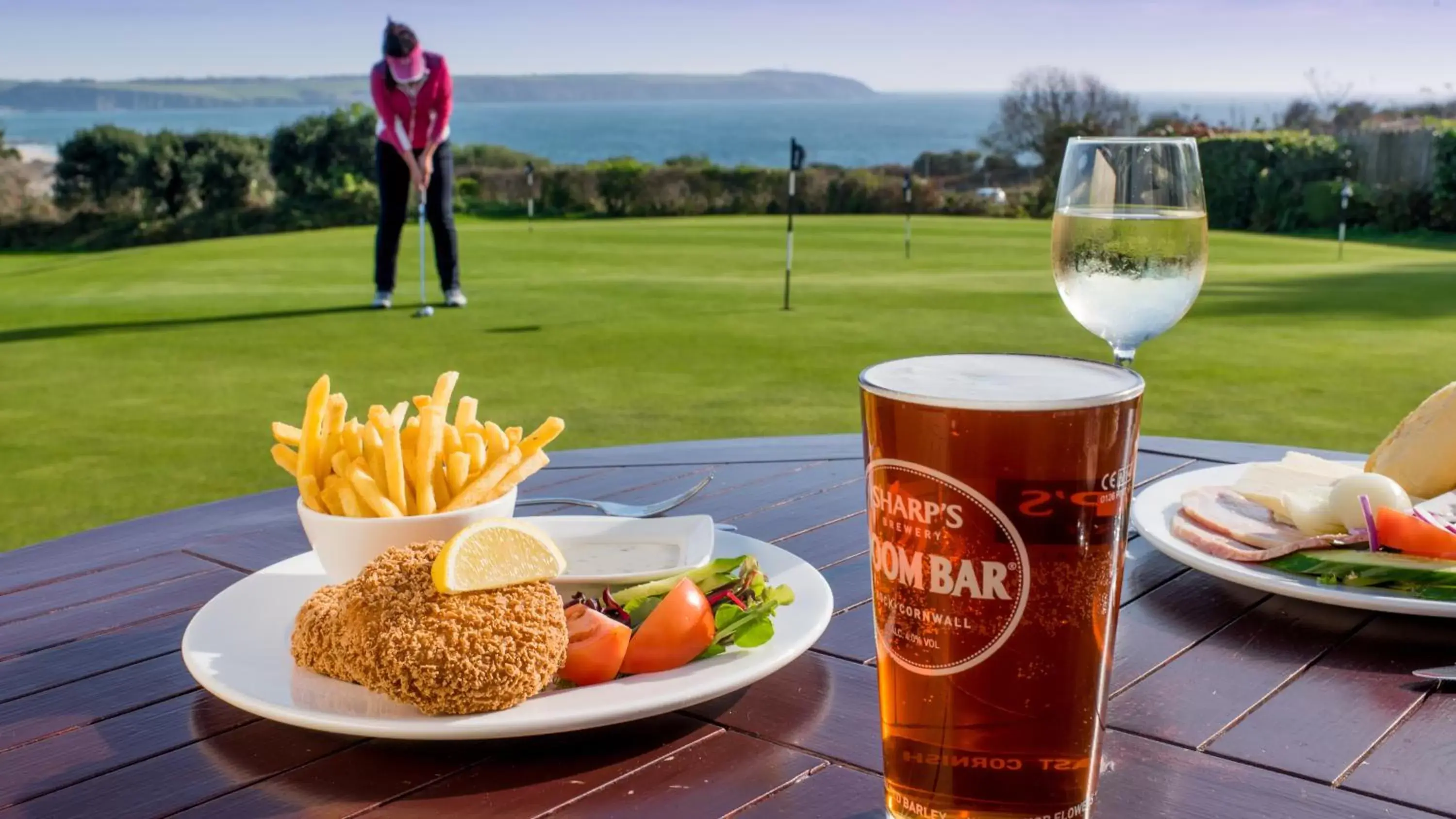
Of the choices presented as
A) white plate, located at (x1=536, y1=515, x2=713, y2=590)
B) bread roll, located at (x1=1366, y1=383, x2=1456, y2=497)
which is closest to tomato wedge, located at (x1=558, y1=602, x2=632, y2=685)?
white plate, located at (x1=536, y1=515, x2=713, y2=590)

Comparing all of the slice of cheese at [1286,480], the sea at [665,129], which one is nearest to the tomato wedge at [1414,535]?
the slice of cheese at [1286,480]

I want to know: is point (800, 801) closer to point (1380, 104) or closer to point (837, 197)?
point (837, 197)

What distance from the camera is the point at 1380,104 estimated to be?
43406 mm

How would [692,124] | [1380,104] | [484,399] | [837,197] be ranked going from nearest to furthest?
[484,399], [837,197], [1380,104], [692,124]

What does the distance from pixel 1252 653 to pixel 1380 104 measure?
162 feet

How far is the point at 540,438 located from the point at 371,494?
0.56ft

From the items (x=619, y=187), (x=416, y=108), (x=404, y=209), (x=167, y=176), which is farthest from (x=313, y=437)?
(x=167, y=176)

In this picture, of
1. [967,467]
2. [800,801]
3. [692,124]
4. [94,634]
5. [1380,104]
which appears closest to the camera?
[967,467]

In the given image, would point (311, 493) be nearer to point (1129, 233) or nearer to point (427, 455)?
point (427, 455)

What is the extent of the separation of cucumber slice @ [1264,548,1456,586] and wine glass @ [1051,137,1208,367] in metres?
0.27

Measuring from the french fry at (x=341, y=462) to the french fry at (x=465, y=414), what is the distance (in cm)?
11

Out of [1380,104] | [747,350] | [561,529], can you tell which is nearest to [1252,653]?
[561,529]

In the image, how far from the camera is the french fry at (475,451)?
1136mm

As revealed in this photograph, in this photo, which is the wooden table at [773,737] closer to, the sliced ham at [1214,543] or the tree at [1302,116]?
the sliced ham at [1214,543]
